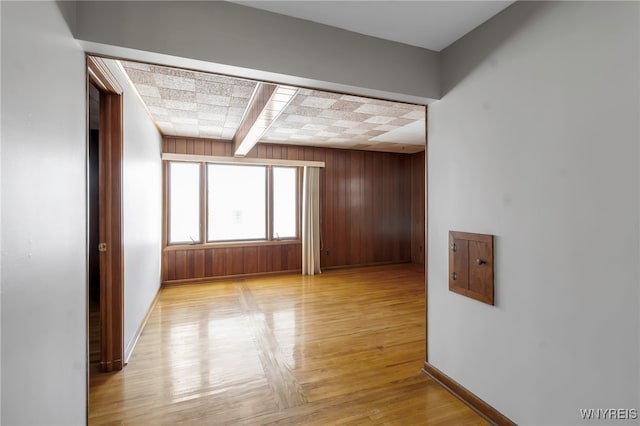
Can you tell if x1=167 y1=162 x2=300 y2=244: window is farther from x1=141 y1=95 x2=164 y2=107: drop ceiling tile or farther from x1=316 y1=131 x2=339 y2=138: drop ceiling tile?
x1=141 y1=95 x2=164 y2=107: drop ceiling tile

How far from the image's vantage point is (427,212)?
7.83 feet

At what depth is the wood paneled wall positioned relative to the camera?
17.1 ft

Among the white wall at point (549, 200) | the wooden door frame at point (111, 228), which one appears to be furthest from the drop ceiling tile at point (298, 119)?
the white wall at point (549, 200)

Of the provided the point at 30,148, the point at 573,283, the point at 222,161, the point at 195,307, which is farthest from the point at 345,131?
the point at 30,148

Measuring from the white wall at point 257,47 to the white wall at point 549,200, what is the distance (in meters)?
0.39

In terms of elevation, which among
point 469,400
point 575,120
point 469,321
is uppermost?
point 575,120

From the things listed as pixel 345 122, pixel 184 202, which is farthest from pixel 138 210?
pixel 345 122

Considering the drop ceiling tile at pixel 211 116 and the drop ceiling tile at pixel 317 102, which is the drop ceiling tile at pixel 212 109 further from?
the drop ceiling tile at pixel 317 102

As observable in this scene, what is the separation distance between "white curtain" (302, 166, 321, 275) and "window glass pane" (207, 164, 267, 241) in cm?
78

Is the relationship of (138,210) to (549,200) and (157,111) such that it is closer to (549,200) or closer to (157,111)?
(157,111)

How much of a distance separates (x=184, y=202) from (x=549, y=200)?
16.8ft

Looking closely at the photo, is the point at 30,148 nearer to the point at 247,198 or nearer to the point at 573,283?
the point at 573,283

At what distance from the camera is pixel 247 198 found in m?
5.71

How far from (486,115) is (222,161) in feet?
14.4
